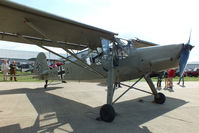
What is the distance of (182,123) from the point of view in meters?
3.83

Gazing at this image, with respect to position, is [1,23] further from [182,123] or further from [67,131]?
[182,123]

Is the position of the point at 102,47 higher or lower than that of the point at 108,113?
higher

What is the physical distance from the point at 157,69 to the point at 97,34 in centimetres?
213

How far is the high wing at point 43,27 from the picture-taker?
10.8ft

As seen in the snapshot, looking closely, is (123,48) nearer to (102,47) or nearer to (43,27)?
(102,47)

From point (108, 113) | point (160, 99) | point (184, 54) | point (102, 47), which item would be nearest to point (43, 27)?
point (102, 47)

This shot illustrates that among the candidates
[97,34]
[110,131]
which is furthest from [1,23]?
[110,131]

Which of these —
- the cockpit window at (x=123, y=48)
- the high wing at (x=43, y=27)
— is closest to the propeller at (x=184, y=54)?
the cockpit window at (x=123, y=48)

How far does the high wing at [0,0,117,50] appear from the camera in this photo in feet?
10.8

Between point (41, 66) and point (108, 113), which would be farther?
point (41, 66)

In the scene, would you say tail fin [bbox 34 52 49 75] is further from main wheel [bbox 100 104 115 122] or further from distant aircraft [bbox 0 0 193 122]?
main wheel [bbox 100 104 115 122]

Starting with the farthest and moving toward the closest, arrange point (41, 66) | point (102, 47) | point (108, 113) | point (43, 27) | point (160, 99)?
1. point (41, 66)
2. point (160, 99)
3. point (102, 47)
4. point (43, 27)
5. point (108, 113)

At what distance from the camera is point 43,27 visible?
406 centimetres

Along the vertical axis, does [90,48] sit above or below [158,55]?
above
